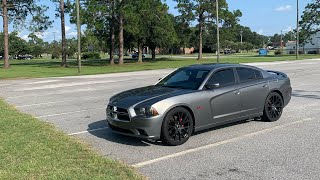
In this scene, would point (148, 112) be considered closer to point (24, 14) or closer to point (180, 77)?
point (180, 77)

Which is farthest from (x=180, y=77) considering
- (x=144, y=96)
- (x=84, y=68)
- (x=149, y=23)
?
(x=149, y=23)

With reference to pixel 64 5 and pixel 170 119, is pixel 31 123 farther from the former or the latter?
pixel 64 5

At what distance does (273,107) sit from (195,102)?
2.57 meters

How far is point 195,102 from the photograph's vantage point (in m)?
7.22

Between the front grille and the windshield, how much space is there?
132 cm

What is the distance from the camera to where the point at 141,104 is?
685 cm

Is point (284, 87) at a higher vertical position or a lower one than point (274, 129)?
higher

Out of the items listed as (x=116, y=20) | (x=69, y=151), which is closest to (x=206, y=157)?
(x=69, y=151)

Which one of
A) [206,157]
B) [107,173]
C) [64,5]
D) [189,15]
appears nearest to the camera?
[107,173]

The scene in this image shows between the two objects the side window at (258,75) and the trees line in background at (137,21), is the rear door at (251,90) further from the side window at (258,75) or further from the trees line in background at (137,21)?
the trees line in background at (137,21)

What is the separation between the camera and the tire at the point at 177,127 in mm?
6868

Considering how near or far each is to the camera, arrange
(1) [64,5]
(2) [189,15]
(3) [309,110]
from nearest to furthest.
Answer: (3) [309,110], (1) [64,5], (2) [189,15]

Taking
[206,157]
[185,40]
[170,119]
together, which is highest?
[185,40]

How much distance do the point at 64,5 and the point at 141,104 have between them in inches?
1645
